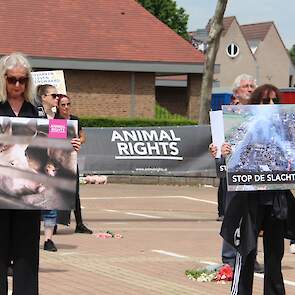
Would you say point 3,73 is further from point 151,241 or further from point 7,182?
point 151,241

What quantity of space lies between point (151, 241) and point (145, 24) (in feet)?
87.9

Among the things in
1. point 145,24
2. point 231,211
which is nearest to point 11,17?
point 145,24

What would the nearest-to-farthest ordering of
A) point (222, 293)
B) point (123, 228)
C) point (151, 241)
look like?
point (222, 293) < point (151, 241) < point (123, 228)

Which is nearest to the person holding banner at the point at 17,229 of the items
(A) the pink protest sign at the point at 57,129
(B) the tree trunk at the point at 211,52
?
(A) the pink protest sign at the point at 57,129

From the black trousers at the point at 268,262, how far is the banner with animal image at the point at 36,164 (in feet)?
5.00

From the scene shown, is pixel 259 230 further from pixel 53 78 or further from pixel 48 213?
pixel 53 78

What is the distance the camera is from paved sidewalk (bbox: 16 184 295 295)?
8539 mm

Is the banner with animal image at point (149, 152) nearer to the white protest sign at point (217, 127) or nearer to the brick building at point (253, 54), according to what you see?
the white protest sign at point (217, 127)

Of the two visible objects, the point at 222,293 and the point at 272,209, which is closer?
the point at 272,209

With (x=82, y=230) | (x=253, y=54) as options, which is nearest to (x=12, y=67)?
(x=82, y=230)

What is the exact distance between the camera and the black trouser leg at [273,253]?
684 cm

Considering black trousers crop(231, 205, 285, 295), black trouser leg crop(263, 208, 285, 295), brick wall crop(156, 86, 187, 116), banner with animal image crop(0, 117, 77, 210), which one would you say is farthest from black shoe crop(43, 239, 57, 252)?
brick wall crop(156, 86, 187, 116)

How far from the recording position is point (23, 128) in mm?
6047

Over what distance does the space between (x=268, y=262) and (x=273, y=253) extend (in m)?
0.08
